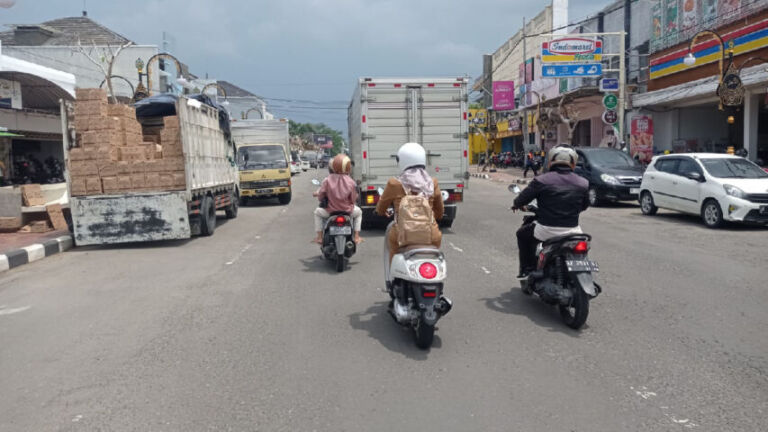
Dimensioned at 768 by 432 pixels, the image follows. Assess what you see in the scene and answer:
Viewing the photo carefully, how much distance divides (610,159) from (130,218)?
45.0 ft

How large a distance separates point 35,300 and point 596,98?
103 feet

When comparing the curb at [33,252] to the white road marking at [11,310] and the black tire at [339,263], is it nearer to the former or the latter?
the white road marking at [11,310]

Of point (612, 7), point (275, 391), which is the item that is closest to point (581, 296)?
point (275, 391)

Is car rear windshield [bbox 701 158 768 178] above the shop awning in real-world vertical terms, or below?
below

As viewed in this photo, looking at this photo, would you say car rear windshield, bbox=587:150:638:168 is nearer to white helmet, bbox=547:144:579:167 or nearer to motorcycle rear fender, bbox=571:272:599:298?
white helmet, bbox=547:144:579:167

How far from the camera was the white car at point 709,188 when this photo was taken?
39.4 feet

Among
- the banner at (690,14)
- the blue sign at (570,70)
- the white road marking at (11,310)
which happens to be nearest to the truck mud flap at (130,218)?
the white road marking at (11,310)

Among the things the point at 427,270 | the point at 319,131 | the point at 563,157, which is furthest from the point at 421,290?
the point at 319,131

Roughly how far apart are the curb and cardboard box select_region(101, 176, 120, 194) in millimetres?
1339

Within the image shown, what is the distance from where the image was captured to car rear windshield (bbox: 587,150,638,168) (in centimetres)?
1839

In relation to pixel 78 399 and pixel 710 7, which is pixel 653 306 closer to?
pixel 78 399

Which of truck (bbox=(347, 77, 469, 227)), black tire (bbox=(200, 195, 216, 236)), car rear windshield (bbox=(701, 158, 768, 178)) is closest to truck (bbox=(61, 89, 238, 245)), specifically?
black tire (bbox=(200, 195, 216, 236))

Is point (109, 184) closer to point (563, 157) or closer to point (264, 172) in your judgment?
point (563, 157)

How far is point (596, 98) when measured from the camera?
33688mm
